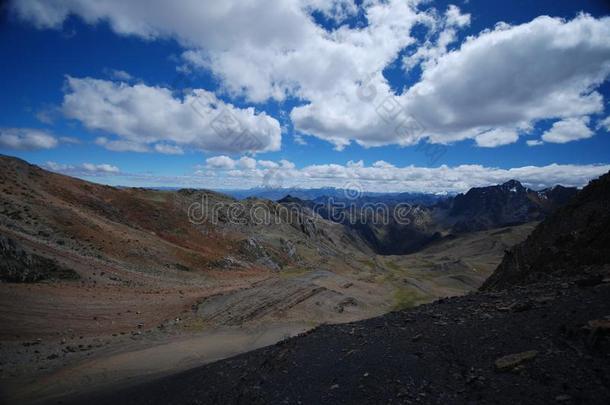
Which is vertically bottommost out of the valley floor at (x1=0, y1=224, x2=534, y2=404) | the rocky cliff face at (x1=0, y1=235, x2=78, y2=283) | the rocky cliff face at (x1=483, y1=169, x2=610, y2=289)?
the valley floor at (x1=0, y1=224, x2=534, y2=404)

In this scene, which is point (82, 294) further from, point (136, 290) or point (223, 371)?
point (223, 371)

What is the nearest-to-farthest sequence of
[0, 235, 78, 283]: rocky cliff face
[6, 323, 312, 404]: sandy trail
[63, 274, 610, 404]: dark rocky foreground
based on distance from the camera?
[63, 274, 610, 404]: dark rocky foreground → [6, 323, 312, 404]: sandy trail → [0, 235, 78, 283]: rocky cliff face

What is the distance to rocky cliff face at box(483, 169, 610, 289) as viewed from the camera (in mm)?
16703

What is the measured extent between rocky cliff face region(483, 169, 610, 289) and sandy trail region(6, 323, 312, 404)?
1692 cm

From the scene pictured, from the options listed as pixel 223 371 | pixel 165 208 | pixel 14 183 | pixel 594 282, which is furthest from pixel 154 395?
pixel 165 208

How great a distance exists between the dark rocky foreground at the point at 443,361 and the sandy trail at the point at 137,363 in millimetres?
1913

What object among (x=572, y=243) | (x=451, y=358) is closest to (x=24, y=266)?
(x=451, y=358)

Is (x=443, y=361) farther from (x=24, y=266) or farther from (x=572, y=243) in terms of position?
(x=24, y=266)

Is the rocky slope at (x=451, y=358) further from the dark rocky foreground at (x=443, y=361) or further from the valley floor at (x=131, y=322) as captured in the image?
the valley floor at (x=131, y=322)

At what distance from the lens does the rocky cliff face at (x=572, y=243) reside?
1670 cm

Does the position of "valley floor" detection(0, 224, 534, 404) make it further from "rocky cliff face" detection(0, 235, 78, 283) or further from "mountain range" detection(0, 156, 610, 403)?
"rocky cliff face" detection(0, 235, 78, 283)

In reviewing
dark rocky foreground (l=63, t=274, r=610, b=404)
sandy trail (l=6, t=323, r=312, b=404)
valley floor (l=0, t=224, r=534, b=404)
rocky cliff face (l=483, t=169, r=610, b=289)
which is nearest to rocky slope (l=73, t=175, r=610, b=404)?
dark rocky foreground (l=63, t=274, r=610, b=404)

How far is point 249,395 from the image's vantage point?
11.4 metres

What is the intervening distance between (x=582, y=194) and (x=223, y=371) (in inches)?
1127
